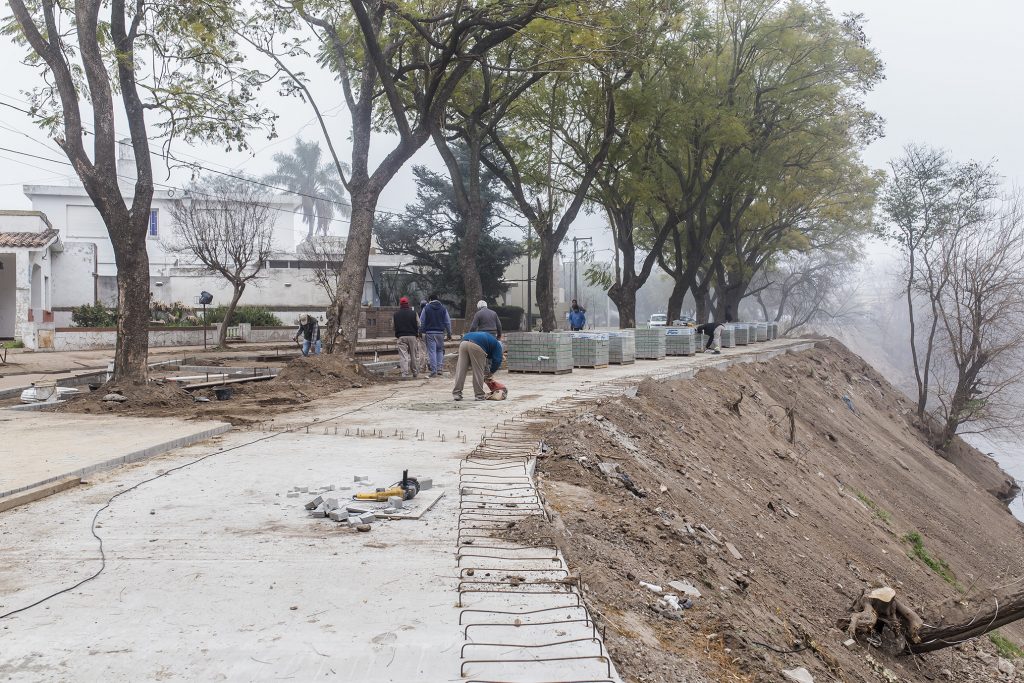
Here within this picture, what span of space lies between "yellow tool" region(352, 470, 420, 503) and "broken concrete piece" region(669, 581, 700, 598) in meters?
2.10

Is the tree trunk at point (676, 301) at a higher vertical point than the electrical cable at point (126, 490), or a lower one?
higher

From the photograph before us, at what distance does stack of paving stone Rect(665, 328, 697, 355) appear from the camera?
2884 centimetres

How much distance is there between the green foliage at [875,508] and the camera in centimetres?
1527

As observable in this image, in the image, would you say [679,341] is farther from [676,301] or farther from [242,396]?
[242,396]

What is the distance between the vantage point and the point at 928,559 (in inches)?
540

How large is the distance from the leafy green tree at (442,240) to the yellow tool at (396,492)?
3565cm

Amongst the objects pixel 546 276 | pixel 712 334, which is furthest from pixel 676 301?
pixel 546 276

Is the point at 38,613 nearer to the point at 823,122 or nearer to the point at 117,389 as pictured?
the point at 117,389

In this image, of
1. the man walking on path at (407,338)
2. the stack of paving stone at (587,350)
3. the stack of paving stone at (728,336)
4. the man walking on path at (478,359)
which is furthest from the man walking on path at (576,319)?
the man walking on path at (478,359)

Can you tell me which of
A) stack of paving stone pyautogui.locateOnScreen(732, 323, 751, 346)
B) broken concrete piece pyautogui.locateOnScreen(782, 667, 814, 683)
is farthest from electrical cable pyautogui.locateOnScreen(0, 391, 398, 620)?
stack of paving stone pyautogui.locateOnScreen(732, 323, 751, 346)

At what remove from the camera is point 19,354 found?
26.0 metres

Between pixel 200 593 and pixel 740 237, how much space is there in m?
38.0

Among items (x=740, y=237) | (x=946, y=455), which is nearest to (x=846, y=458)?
(x=946, y=455)

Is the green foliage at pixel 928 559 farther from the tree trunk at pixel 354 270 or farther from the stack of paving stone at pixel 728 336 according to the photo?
the stack of paving stone at pixel 728 336
